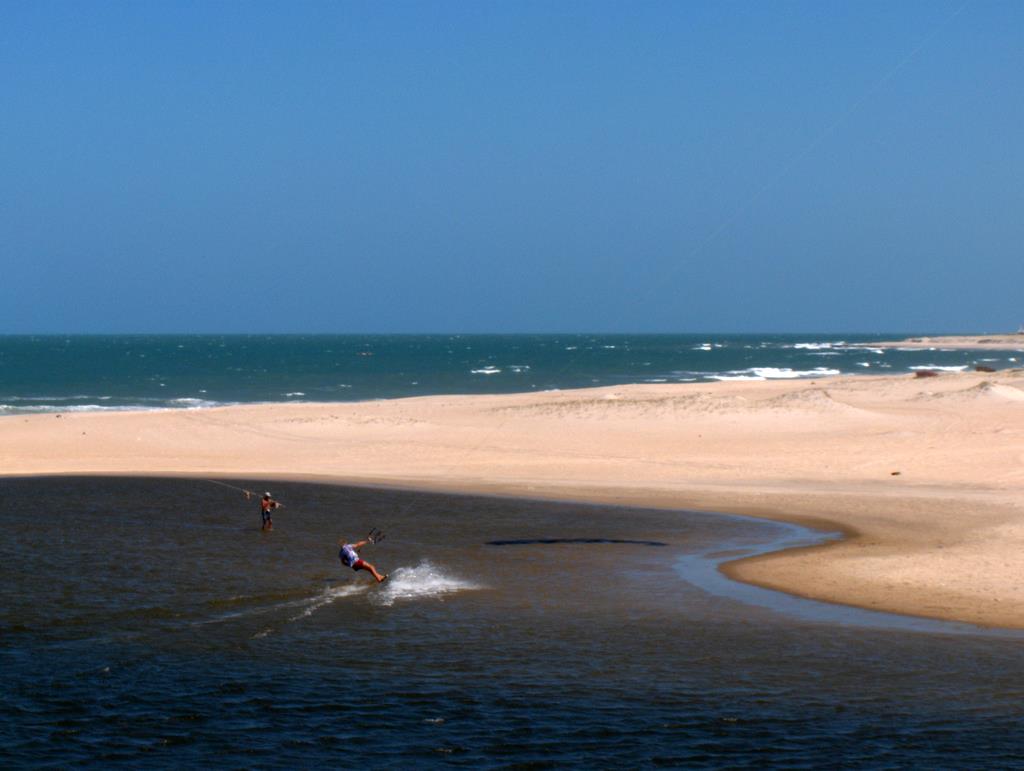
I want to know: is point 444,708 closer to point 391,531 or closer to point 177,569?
point 177,569

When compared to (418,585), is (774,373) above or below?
above

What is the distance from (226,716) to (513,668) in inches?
146

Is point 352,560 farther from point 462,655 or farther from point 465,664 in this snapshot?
point 465,664

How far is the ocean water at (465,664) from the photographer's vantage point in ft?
42.5

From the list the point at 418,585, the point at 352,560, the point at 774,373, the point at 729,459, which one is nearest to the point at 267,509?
the point at 352,560

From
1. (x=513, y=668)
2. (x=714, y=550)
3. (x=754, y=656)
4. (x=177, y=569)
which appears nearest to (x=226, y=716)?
(x=513, y=668)

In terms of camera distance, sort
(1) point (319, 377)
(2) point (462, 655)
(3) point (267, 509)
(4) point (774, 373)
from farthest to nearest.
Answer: (4) point (774, 373), (1) point (319, 377), (3) point (267, 509), (2) point (462, 655)

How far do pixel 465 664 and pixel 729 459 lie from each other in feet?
89.3

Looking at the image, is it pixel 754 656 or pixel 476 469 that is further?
pixel 476 469

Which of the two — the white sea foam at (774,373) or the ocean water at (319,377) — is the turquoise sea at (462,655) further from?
the white sea foam at (774,373)

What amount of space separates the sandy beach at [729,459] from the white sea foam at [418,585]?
4961 mm

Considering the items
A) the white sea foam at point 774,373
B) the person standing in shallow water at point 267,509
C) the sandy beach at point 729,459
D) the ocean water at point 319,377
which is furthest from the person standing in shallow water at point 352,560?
the white sea foam at point 774,373

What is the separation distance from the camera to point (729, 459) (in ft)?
138

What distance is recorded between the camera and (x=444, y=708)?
1429 cm
